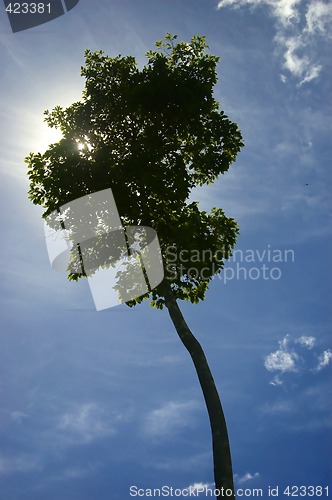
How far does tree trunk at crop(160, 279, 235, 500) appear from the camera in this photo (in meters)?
9.73

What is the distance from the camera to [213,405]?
11.0m

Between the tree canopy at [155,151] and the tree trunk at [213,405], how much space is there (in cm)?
188

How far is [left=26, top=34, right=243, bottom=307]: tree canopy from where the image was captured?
13.9 m

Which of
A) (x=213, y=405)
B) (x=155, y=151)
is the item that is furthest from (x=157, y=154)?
(x=213, y=405)

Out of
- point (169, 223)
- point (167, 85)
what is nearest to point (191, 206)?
point (169, 223)

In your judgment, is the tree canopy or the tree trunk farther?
the tree canopy

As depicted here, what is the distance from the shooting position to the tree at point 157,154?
1384 centimetres

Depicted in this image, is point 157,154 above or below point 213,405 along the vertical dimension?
above

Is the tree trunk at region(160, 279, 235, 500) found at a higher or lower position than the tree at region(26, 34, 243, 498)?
lower

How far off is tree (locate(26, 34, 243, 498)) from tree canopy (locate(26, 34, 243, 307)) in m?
0.04

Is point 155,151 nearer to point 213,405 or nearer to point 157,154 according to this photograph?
point 157,154

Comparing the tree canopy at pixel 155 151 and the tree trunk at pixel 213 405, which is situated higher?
the tree canopy at pixel 155 151

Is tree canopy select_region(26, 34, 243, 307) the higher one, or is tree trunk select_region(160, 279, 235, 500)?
tree canopy select_region(26, 34, 243, 307)

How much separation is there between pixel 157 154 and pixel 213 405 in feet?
27.6
